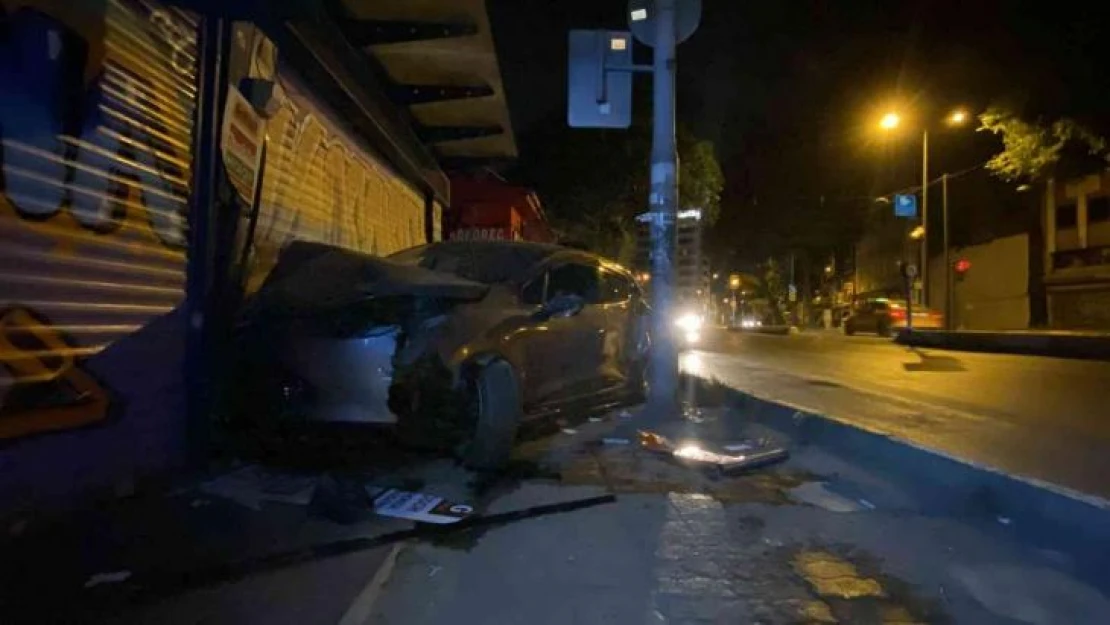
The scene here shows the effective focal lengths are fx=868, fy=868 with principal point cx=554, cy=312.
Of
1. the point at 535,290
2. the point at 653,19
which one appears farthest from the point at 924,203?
the point at 535,290

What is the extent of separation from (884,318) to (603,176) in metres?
15.6

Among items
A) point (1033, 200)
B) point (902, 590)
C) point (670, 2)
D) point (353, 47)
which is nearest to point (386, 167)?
point (353, 47)

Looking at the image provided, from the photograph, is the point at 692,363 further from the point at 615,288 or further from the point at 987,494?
the point at 987,494

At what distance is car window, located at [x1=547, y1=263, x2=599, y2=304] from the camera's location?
23.4ft

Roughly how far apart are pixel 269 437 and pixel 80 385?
1.32m

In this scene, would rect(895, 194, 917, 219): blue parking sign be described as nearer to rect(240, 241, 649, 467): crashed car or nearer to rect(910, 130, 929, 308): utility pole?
rect(910, 130, 929, 308): utility pole

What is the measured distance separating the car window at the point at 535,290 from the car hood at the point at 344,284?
1.70ft

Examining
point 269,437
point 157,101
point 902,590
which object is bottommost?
point 902,590

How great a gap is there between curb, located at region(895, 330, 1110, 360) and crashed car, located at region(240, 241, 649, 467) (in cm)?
1704

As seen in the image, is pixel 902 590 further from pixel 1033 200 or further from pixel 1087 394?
pixel 1033 200

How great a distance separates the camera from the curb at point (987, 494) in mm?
4297

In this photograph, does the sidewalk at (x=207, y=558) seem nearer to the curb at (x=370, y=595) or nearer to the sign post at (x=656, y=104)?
the curb at (x=370, y=595)

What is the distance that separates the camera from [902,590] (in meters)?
3.80

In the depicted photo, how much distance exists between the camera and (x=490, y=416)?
5.58 m
